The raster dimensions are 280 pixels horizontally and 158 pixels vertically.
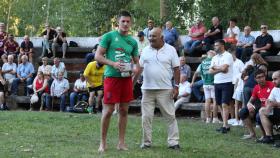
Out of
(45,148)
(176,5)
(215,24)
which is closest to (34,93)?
(215,24)

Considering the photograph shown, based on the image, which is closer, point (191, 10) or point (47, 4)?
point (191, 10)

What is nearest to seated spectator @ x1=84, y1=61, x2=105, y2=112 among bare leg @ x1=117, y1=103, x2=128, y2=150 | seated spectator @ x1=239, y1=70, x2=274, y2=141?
seated spectator @ x1=239, y1=70, x2=274, y2=141

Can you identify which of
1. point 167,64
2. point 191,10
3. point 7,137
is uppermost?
point 191,10

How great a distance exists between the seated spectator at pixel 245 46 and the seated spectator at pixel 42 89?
6.67m

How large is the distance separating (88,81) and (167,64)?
26.8ft

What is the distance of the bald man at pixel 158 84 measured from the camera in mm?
10062

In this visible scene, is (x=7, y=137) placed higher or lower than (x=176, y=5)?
lower

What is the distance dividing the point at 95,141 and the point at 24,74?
11689mm

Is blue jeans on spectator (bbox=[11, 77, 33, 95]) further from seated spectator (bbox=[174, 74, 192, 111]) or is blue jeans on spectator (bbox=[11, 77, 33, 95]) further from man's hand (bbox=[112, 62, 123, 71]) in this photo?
man's hand (bbox=[112, 62, 123, 71])

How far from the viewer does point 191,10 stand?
28.2 meters

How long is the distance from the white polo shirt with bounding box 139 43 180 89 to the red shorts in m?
0.67

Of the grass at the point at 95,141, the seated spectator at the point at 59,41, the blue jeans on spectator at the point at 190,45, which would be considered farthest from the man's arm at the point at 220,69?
the seated spectator at the point at 59,41

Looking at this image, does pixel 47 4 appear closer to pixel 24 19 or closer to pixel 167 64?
pixel 24 19

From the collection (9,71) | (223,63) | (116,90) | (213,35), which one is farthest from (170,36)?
(116,90)
